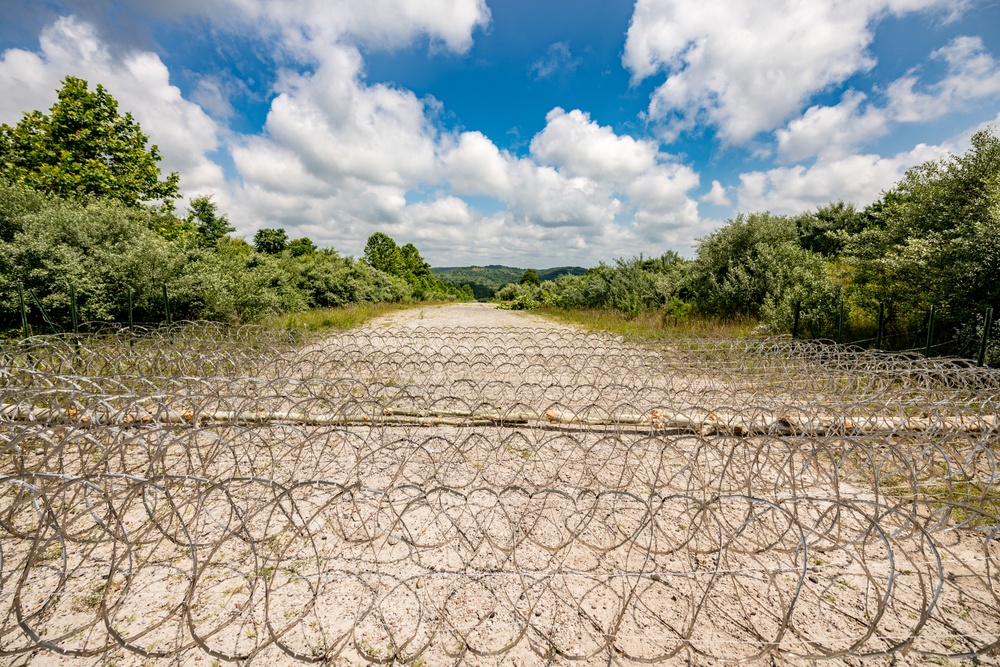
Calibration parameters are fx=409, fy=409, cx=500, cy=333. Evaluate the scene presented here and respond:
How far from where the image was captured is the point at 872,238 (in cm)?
1218

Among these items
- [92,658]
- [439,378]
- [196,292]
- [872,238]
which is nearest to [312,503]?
[92,658]

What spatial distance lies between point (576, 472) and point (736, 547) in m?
1.67

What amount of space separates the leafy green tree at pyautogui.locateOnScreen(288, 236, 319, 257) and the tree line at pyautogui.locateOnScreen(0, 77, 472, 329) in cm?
675

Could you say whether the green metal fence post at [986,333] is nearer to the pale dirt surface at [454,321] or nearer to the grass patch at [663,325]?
the grass patch at [663,325]

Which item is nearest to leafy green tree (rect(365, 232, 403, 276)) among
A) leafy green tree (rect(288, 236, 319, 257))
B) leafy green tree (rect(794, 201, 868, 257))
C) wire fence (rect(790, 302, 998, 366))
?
leafy green tree (rect(288, 236, 319, 257))

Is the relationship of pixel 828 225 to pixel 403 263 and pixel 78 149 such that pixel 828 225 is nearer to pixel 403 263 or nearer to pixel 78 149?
pixel 78 149

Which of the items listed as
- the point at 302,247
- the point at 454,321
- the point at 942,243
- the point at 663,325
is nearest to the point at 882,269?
the point at 942,243

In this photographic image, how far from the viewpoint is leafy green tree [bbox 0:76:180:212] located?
16953 mm

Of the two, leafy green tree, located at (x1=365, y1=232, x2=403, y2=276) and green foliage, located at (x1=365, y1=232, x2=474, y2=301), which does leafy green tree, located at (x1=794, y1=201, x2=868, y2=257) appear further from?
leafy green tree, located at (x1=365, y1=232, x2=403, y2=276)

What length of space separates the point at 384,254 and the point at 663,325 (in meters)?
43.6

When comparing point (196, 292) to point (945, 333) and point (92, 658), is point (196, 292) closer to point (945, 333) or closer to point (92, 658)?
point (92, 658)

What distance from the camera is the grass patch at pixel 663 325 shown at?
14453mm

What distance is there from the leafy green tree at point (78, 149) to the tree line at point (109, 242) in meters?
0.04

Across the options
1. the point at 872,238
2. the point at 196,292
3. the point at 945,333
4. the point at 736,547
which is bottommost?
the point at 736,547
